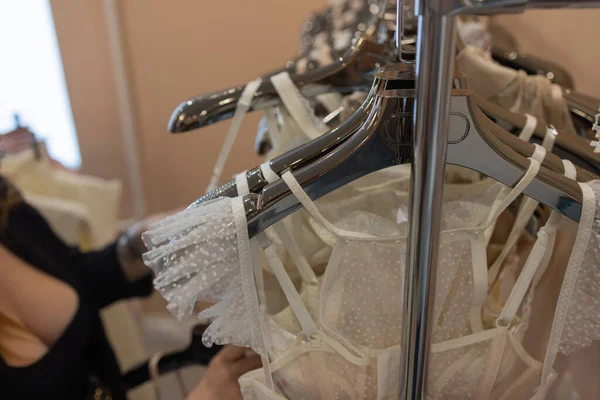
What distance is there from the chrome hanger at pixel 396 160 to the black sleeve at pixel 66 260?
1.56 feet

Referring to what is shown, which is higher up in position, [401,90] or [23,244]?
[401,90]

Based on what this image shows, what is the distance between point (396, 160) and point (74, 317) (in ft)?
1.73

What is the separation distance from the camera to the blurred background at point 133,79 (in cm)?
127

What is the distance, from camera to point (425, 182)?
0.81 ft

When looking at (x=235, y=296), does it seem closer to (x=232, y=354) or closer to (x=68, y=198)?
(x=232, y=354)

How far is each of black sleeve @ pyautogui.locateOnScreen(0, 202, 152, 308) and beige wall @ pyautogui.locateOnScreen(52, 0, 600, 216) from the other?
61 centimetres

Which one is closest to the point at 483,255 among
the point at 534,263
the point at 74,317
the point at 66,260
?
the point at 534,263

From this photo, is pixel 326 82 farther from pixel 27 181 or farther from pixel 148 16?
pixel 148 16

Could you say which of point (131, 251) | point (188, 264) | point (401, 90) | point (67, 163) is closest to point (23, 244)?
point (131, 251)

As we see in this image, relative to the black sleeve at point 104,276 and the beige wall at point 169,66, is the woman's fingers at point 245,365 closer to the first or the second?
the black sleeve at point 104,276

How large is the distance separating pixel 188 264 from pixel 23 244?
44 centimetres

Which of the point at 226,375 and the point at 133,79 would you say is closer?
the point at 226,375

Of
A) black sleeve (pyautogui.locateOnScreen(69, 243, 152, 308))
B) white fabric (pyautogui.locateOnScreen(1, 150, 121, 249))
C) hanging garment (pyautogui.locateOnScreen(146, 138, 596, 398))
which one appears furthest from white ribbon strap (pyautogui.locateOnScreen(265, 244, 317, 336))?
white fabric (pyautogui.locateOnScreen(1, 150, 121, 249))

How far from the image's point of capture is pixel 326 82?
0.43m
